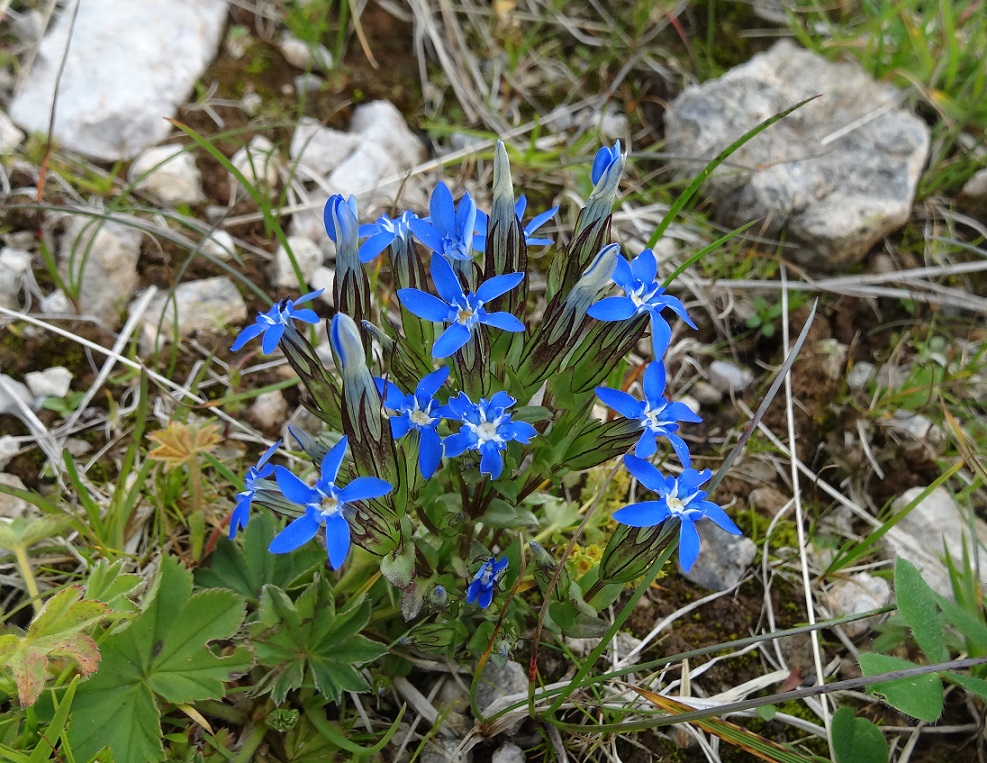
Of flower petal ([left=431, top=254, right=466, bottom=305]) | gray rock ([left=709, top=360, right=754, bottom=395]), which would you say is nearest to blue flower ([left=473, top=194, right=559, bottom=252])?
flower petal ([left=431, top=254, right=466, bottom=305])

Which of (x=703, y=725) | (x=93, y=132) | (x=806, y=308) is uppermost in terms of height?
(x=93, y=132)

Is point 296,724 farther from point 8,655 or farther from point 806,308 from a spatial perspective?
point 806,308

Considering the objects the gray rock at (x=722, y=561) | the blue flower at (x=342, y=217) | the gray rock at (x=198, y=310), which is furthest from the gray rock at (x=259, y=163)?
the gray rock at (x=722, y=561)

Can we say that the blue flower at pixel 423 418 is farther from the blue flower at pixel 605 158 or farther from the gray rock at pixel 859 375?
the gray rock at pixel 859 375

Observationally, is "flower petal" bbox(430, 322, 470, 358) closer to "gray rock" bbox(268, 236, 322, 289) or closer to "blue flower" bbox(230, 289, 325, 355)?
"blue flower" bbox(230, 289, 325, 355)

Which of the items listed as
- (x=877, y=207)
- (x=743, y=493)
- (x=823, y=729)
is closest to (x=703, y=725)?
(x=823, y=729)

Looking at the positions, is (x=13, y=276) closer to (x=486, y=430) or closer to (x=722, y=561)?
(x=486, y=430)
